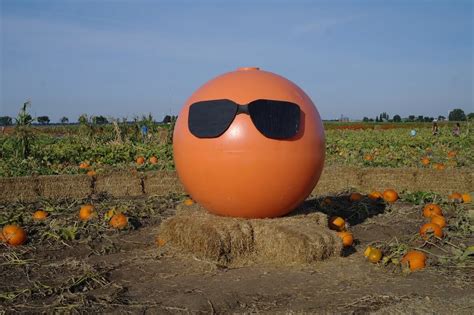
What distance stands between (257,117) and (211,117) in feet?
1.87

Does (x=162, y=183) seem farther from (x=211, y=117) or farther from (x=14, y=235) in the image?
(x=211, y=117)

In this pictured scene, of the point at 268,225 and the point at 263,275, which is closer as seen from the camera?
the point at 263,275

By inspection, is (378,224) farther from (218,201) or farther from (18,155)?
(18,155)

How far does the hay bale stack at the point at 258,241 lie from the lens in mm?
5574

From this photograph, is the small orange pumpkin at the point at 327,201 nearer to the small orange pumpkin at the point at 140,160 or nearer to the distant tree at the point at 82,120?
the small orange pumpkin at the point at 140,160

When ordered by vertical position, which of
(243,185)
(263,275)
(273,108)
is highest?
(273,108)

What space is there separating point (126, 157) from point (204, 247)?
9.48 metres

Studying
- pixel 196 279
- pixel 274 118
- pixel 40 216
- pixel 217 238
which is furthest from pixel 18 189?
pixel 274 118

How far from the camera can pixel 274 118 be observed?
19.1ft

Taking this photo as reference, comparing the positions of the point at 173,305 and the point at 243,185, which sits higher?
the point at 243,185

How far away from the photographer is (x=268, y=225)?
579 cm

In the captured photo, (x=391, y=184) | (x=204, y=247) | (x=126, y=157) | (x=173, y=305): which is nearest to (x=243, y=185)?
(x=204, y=247)

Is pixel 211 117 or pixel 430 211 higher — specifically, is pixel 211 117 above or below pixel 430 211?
above

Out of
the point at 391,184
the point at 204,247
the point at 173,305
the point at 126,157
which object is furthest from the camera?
the point at 126,157
